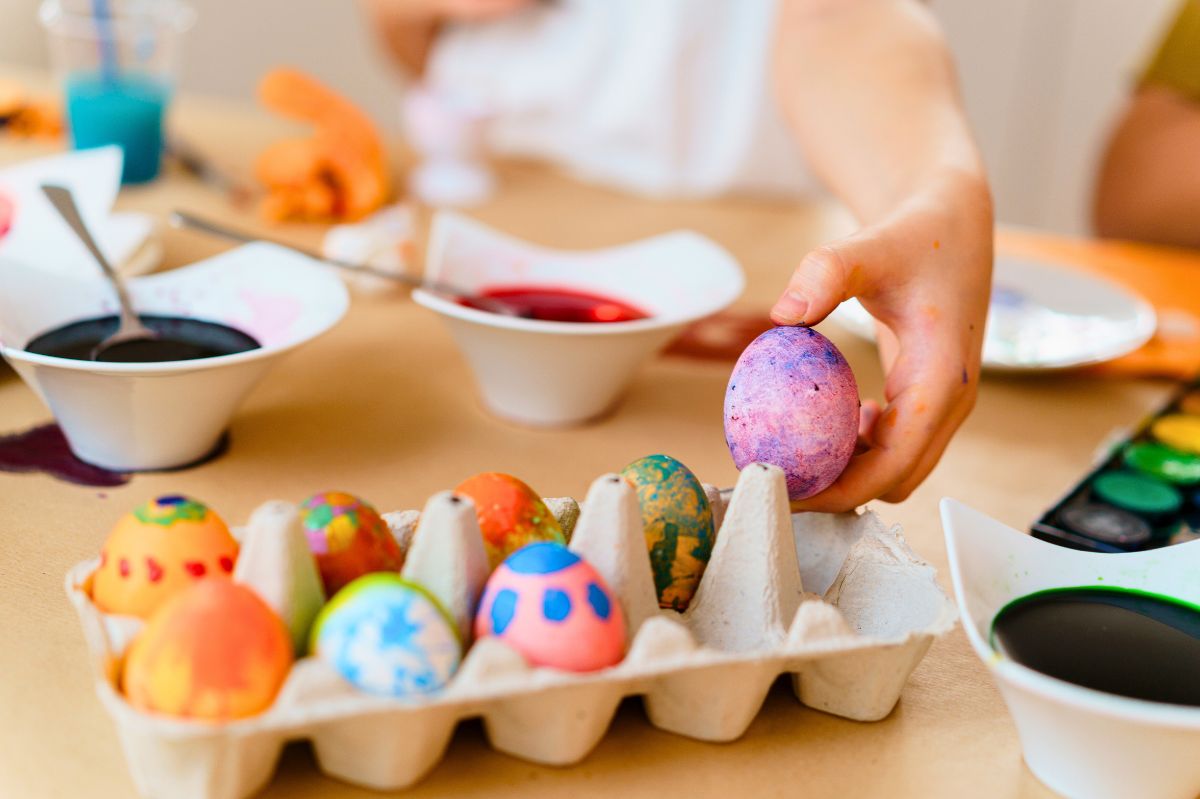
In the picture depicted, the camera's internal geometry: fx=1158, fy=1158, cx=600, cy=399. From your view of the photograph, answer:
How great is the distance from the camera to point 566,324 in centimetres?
88

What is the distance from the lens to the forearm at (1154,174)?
5.80 ft

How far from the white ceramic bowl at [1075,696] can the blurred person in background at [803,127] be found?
10 cm

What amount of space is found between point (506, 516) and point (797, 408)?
18 cm

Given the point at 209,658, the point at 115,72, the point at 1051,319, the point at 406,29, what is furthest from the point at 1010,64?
the point at 209,658

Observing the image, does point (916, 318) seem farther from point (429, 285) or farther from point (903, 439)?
point (429, 285)

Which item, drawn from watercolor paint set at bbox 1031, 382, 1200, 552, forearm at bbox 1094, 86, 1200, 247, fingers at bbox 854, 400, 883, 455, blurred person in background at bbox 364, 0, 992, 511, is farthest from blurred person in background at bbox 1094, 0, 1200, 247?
fingers at bbox 854, 400, 883, 455

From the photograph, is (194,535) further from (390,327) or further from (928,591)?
(390,327)

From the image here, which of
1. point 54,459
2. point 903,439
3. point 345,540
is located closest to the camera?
point 345,540

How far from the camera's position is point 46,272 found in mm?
864

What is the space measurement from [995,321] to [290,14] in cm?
254

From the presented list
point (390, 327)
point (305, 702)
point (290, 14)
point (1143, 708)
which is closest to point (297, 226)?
point (390, 327)

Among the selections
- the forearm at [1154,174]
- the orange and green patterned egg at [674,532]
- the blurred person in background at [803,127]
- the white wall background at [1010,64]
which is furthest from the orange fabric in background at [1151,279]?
the white wall background at [1010,64]

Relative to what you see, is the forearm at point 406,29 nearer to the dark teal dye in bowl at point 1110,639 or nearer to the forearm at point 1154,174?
the forearm at point 1154,174

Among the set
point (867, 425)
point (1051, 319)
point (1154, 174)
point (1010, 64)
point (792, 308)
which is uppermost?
point (792, 308)
